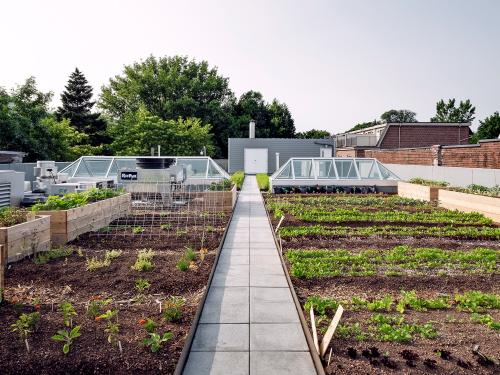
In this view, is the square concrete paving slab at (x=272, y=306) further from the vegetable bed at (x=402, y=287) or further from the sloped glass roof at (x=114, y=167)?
the sloped glass roof at (x=114, y=167)

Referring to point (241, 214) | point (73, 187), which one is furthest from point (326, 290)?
point (73, 187)

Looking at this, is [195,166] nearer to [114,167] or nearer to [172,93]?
[114,167]

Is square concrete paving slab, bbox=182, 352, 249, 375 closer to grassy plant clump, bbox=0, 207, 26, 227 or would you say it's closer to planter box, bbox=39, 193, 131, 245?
grassy plant clump, bbox=0, 207, 26, 227

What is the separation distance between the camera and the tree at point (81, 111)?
1764 inches

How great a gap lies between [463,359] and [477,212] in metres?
8.97

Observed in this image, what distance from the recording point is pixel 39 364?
3.37 meters

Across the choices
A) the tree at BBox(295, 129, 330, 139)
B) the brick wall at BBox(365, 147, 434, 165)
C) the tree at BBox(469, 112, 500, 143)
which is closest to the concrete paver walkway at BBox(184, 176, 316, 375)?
the brick wall at BBox(365, 147, 434, 165)

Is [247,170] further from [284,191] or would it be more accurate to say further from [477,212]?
[477,212]

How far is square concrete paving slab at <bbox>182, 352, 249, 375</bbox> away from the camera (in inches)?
134

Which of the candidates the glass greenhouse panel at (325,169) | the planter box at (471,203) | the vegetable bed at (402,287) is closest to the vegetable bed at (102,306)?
the vegetable bed at (402,287)

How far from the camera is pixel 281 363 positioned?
3.51 m

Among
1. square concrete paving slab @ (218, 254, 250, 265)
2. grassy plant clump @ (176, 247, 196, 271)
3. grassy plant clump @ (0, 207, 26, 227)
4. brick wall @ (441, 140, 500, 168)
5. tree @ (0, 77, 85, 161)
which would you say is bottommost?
square concrete paving slab @ (218, 254, 250, 265)

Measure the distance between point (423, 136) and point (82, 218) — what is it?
33495 millimetres

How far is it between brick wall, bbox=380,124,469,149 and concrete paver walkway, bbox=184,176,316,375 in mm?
31776
